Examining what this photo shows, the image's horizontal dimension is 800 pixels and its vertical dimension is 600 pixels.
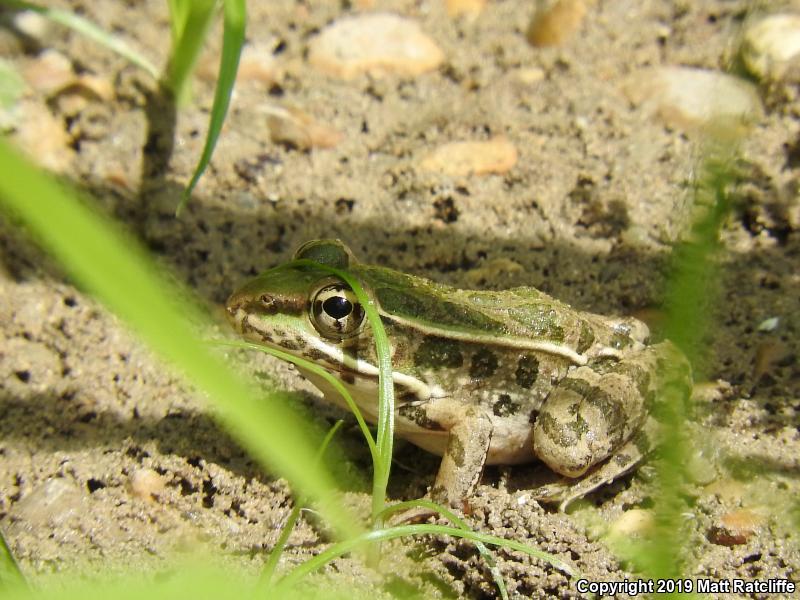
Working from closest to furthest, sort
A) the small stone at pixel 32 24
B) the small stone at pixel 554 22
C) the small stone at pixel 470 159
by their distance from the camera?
the small stone at pixel 470 159 < the small stone at pixel 32 24 < the small stone at pixel 554 22

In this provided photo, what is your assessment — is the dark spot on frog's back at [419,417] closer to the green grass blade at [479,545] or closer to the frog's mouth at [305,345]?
the frog's mouth at [305,345]

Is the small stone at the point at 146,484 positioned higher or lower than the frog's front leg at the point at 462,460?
lower

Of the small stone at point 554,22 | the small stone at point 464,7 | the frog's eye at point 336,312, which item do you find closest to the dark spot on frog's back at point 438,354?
the frog's eye at point 336,312

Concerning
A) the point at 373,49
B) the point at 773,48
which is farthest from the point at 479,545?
the point at 773,48

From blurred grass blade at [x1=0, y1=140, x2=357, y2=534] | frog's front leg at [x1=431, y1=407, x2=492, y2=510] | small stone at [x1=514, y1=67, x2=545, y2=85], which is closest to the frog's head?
frog's front leg at [x1=431, y1=407, x2=492, y2=510]

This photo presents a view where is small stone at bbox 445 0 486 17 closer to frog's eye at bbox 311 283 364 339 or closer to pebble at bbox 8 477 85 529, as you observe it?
frog's eye at bbox 311 283 364 339

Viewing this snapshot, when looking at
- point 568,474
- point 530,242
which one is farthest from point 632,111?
point 568,474

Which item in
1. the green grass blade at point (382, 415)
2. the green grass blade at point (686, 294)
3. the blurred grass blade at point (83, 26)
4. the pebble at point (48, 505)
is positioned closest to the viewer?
the green grass blade at point (686, 294)
